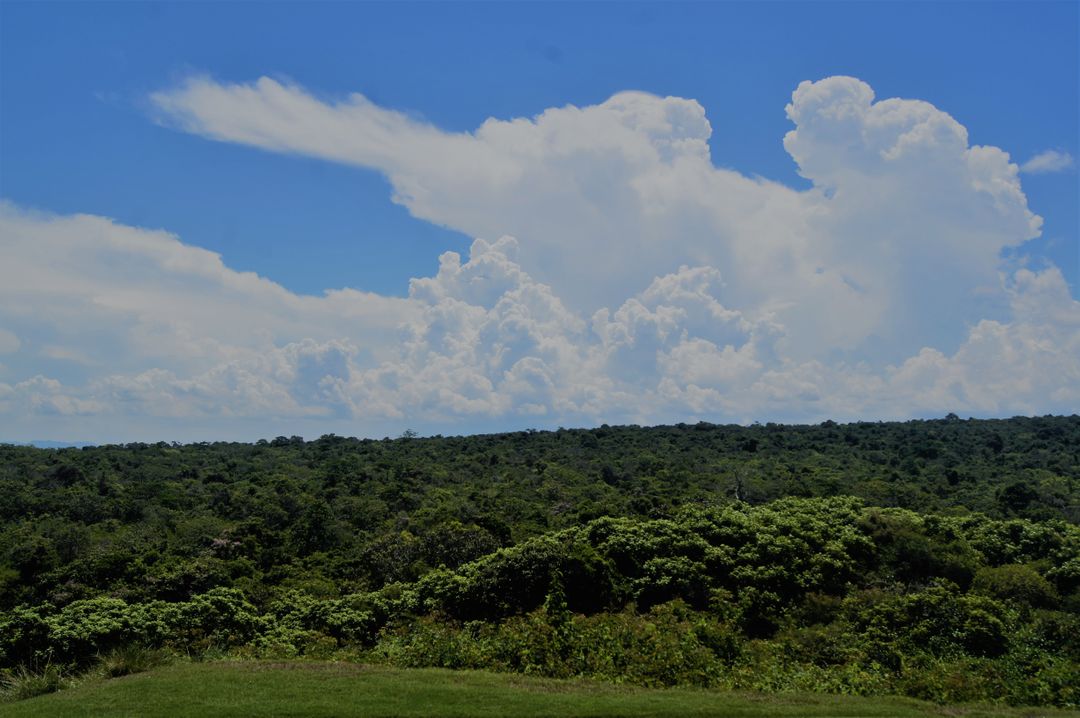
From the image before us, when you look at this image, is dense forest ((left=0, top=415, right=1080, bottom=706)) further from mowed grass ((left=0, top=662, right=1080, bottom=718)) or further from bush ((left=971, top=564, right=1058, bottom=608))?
mowed grass ((left=0, top=662, right=1080, bottom=718))

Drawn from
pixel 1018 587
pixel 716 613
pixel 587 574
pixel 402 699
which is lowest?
pixel 716 613

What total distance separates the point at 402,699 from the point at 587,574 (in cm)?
1340

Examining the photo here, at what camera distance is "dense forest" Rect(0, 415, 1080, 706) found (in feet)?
65.6

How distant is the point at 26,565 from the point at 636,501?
3012cm

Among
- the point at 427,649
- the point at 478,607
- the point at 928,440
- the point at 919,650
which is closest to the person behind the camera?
the point at 427,649

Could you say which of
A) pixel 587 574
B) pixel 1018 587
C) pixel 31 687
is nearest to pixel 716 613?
pixel 587 574

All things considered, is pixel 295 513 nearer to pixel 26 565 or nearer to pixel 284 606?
pixel 26 565

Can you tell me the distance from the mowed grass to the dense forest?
1568 mm

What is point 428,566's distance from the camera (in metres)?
33.1

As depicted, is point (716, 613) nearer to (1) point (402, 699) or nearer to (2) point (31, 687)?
(1) point (402, 699)

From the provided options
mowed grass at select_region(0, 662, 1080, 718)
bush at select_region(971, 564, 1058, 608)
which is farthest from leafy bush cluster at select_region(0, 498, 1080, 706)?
mowed grass at select_region(0, 662, 1080, 718)

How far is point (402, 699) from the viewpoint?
15281 millimetres

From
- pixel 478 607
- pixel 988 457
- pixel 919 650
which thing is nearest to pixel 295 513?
pixel 478 607

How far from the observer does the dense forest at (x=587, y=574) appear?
787 inches
